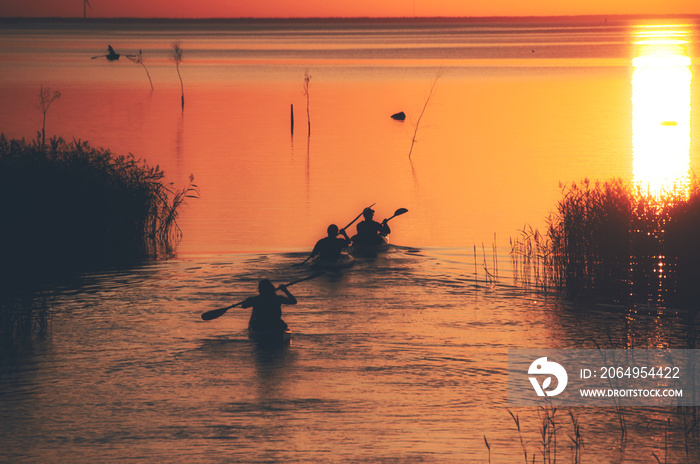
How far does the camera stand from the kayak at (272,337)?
15.6m

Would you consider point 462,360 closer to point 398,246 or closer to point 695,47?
point 398,246

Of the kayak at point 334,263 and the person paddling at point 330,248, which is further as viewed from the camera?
the person paddling at point 330,248

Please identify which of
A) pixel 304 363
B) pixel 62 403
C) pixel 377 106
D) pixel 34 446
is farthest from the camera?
pixel 377 106

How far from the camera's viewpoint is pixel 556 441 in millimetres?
11539

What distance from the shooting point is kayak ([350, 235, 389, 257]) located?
2406 centimetres

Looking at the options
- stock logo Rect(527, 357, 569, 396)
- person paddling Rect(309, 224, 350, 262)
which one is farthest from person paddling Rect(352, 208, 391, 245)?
stock logo Rect(527, 357, 569, 396)

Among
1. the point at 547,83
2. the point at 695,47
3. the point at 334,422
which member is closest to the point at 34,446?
the point at 334,422

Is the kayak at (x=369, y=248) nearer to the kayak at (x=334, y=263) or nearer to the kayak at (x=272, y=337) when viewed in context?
the kayak at (x=334, y=263)

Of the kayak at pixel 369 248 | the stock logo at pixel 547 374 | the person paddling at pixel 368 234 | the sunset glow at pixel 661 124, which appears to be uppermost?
the sunset glow at pixel 661 124

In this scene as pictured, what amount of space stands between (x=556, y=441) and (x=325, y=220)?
18674mm

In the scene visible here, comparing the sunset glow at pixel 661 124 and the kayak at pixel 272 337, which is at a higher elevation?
the sunset glow at pixel 661 124

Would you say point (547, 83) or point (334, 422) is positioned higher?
point (547, 83)

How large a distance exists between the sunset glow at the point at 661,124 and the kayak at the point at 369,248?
7.09 meters

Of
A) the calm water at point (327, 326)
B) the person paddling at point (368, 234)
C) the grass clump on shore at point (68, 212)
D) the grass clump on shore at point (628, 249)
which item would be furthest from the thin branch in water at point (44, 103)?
the grass clump on shore at point (628, 249)
